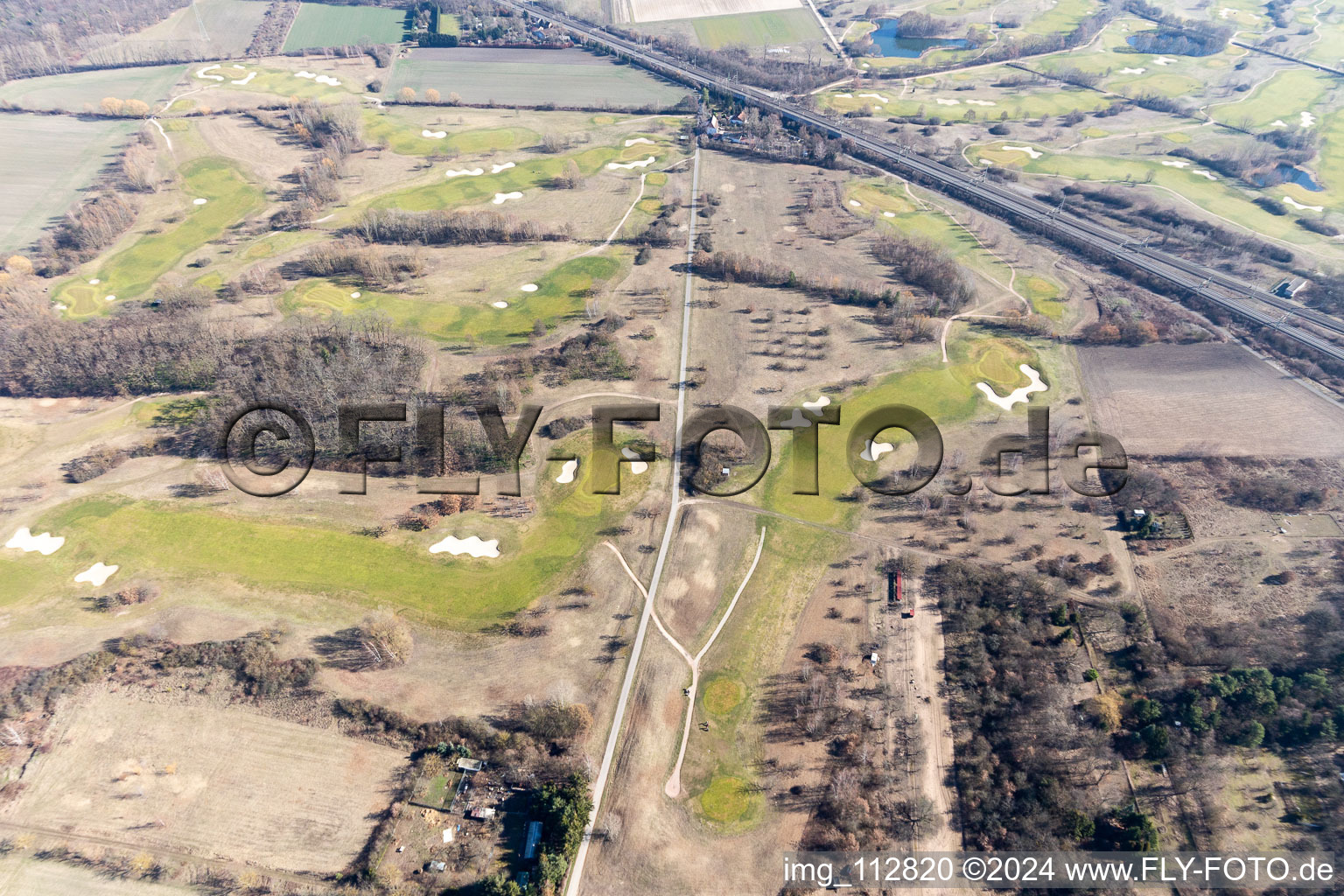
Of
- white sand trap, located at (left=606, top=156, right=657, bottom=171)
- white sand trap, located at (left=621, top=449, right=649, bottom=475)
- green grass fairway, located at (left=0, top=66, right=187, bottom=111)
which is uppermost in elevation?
green grass fairway, located at (left=0, top=66, right=187, bottom=111)

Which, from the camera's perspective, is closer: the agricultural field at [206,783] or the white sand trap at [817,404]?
the agricultural field at [206,783]

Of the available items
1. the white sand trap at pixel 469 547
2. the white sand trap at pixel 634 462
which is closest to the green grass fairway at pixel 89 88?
the white sand trap at pixel 469 547

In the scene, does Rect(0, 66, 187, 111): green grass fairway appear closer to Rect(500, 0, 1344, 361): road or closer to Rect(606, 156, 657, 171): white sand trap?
Rect(606, 156, 657, 171): white sand trap

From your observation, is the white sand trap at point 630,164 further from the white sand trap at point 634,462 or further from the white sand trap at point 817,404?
Answer: the white sand trap at point 634,462

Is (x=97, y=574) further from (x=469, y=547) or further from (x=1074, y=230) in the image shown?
(x=1074, y=230)

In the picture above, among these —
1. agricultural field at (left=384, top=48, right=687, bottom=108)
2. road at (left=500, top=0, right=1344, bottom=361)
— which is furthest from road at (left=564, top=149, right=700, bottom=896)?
agricultural field at (left=384, top=48, right=687, bottom=108)
